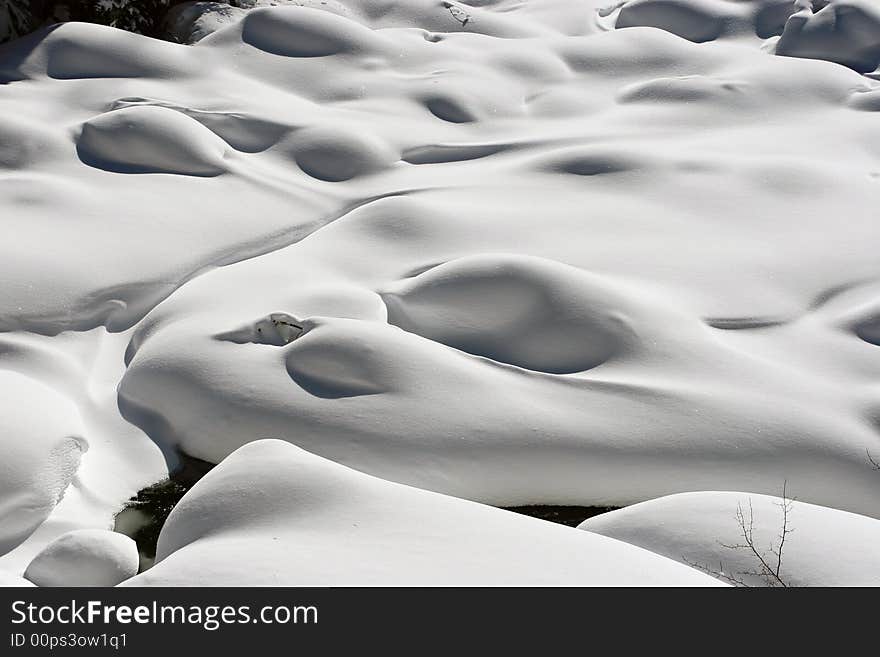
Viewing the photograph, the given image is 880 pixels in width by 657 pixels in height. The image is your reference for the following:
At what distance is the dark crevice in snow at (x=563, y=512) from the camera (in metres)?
2.79

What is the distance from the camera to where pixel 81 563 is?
7.59 ft

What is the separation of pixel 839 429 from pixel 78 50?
4232 mm

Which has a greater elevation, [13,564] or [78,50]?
[78,50]

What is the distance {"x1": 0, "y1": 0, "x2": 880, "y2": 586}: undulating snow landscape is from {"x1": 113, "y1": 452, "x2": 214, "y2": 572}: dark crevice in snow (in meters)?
0.01

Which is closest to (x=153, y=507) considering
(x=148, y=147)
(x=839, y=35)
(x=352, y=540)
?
(x=352, y=540)

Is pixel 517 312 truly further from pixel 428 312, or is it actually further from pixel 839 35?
pixel 839 35

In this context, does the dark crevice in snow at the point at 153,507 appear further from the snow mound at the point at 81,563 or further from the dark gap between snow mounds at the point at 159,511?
the snow mound at the point at 81,563

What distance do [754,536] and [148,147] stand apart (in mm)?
3292

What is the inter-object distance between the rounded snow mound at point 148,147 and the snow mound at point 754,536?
9.22 ft

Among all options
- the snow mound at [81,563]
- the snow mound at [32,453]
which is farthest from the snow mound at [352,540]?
the snow mound at [32,453]

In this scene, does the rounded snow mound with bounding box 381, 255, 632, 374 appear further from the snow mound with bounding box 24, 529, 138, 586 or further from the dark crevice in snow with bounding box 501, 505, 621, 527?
the snow mound with bounding box 24, 529, 138, 586

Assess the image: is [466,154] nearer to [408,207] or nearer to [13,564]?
[408,207]
